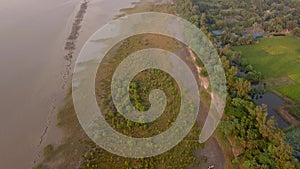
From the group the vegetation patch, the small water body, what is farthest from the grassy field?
the small water body

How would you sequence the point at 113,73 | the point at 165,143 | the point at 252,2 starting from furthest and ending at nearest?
the point at 252,2 < the point at 113,73 < the point at 165,143

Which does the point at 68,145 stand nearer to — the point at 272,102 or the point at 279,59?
the point at 272,102

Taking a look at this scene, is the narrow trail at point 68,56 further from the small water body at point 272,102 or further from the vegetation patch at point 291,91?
the vegetation patch at point 291,91

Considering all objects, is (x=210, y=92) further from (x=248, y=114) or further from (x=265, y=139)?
(x=265, y=139)

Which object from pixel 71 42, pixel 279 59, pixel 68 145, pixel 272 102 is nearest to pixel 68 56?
pixel 71 42

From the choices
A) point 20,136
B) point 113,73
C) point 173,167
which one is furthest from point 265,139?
point 20,136
